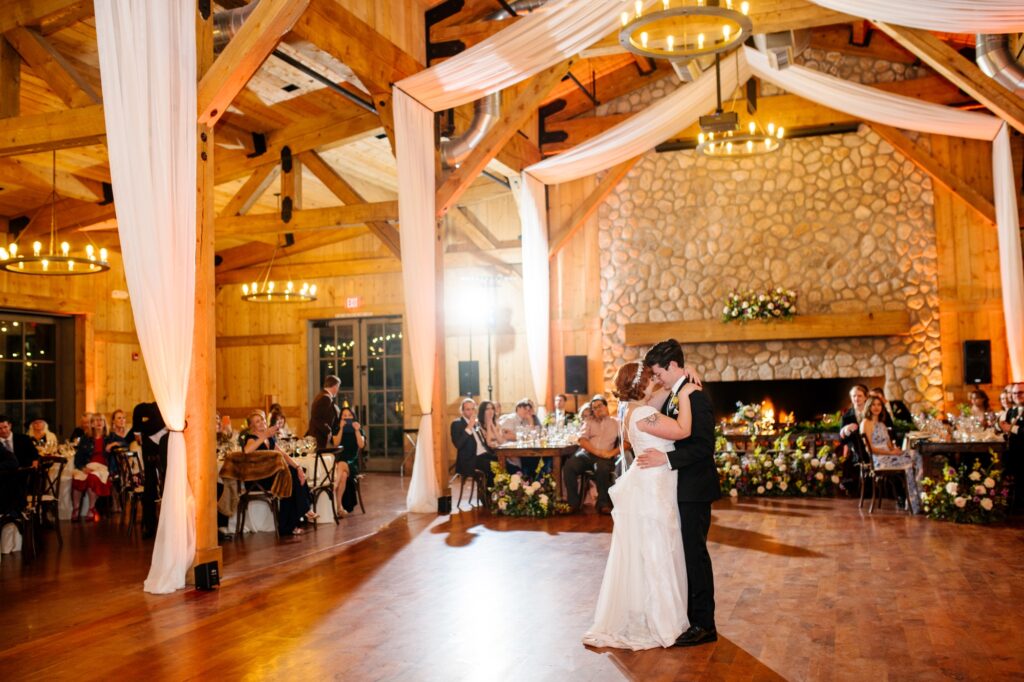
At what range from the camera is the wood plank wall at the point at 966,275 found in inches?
463

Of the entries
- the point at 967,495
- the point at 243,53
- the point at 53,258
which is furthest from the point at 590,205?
the point at 243,53

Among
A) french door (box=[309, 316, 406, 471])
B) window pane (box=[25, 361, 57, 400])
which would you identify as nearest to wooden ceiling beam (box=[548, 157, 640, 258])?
french door (box=[309, 316, 406, 471])

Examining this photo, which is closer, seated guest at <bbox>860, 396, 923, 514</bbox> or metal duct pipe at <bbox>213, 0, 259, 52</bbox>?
metal duct pipe at <bbox>213, 0, 259, 52</bbox>

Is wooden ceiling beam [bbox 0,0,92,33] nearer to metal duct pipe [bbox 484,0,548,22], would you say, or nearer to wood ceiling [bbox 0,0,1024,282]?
wood ceiling [bbox 0,0,1024,282]

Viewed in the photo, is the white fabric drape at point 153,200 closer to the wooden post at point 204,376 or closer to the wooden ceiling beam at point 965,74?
the wooden post at point 204,376

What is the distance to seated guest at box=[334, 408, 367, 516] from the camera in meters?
9.08

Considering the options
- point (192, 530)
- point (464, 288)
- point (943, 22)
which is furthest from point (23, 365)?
point (943, 22)

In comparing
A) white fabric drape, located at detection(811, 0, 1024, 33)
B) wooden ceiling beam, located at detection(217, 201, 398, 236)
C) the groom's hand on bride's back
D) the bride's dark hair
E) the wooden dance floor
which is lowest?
the wooden dance floor

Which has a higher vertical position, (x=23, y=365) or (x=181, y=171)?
(x=181, y=171)

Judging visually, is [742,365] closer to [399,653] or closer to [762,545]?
[762,545]

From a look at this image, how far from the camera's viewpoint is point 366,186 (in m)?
14.3

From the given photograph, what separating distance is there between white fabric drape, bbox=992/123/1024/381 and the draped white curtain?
541 centimetres

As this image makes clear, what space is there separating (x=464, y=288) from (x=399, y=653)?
1006cm

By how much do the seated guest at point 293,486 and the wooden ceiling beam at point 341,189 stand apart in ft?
10.2
